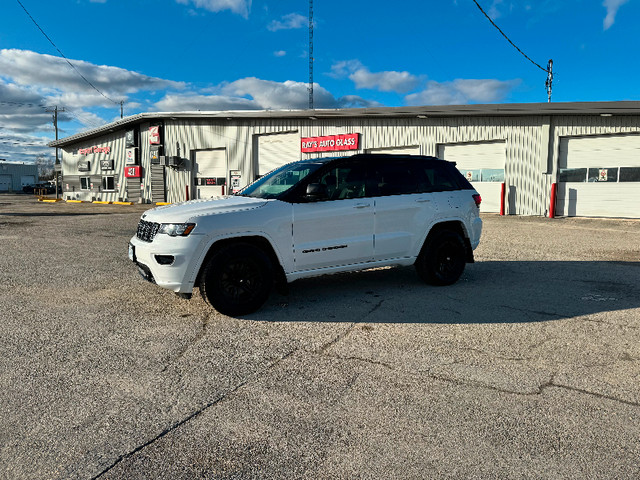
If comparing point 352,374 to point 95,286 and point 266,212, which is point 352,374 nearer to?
point 266,212

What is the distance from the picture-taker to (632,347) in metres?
4.10

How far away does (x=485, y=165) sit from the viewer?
19375 millimetres

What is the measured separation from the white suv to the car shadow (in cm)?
41

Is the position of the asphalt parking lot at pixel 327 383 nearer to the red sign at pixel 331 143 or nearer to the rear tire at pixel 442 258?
the rear tire at pixel 442 258

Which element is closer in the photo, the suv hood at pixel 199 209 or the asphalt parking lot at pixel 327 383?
the asphalt parking lot at pixel 327 383

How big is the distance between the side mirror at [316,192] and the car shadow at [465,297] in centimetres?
129

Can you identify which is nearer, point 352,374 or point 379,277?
point 352,374

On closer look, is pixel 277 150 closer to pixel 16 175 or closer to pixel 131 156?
pixel 131 156

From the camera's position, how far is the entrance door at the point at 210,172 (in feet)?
90.4

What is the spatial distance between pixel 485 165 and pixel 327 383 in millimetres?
Answer: 18008

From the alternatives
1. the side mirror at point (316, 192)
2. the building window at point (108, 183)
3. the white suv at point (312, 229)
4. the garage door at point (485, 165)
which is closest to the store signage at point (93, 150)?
the building window at point (108, 183)

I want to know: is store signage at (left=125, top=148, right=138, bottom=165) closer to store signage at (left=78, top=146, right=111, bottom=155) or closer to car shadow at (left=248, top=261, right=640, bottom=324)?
store signage at (left=78, top=146, right=111, bottom=155)

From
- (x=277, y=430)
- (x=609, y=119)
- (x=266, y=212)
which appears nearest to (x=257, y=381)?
(x=277, y=430)

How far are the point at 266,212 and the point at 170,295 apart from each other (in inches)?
76.8
